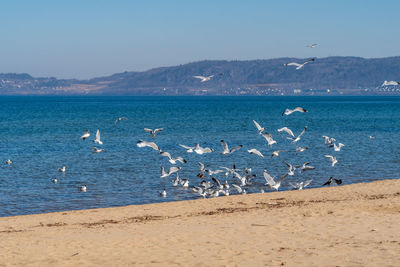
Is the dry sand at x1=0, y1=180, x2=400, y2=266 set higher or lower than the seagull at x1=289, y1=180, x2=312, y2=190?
higher

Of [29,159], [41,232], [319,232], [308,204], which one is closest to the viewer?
[319,232]

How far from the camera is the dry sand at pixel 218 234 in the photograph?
1240cm

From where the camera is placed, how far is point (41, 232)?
645 inches

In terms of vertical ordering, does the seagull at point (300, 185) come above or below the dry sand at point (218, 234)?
below

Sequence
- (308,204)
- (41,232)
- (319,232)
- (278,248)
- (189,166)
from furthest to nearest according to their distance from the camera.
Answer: (189,166) → (308,204) → (41,232) → (319,232) → (278,248)

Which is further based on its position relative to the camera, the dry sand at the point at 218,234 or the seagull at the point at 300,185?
the seagull at the point at 300,185

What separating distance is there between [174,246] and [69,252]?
2.28 m

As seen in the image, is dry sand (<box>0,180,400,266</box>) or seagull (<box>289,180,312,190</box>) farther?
seagull (<box>289,180,312,190</box>)

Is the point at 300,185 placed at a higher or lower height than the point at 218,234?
lower

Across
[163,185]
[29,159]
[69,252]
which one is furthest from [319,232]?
[29,159]

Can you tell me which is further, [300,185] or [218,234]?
[300,185]

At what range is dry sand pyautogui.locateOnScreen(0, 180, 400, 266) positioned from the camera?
1240 cm

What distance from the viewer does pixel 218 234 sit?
1488 cm

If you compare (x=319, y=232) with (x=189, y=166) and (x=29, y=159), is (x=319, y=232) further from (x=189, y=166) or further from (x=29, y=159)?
(x=29, y=159)
